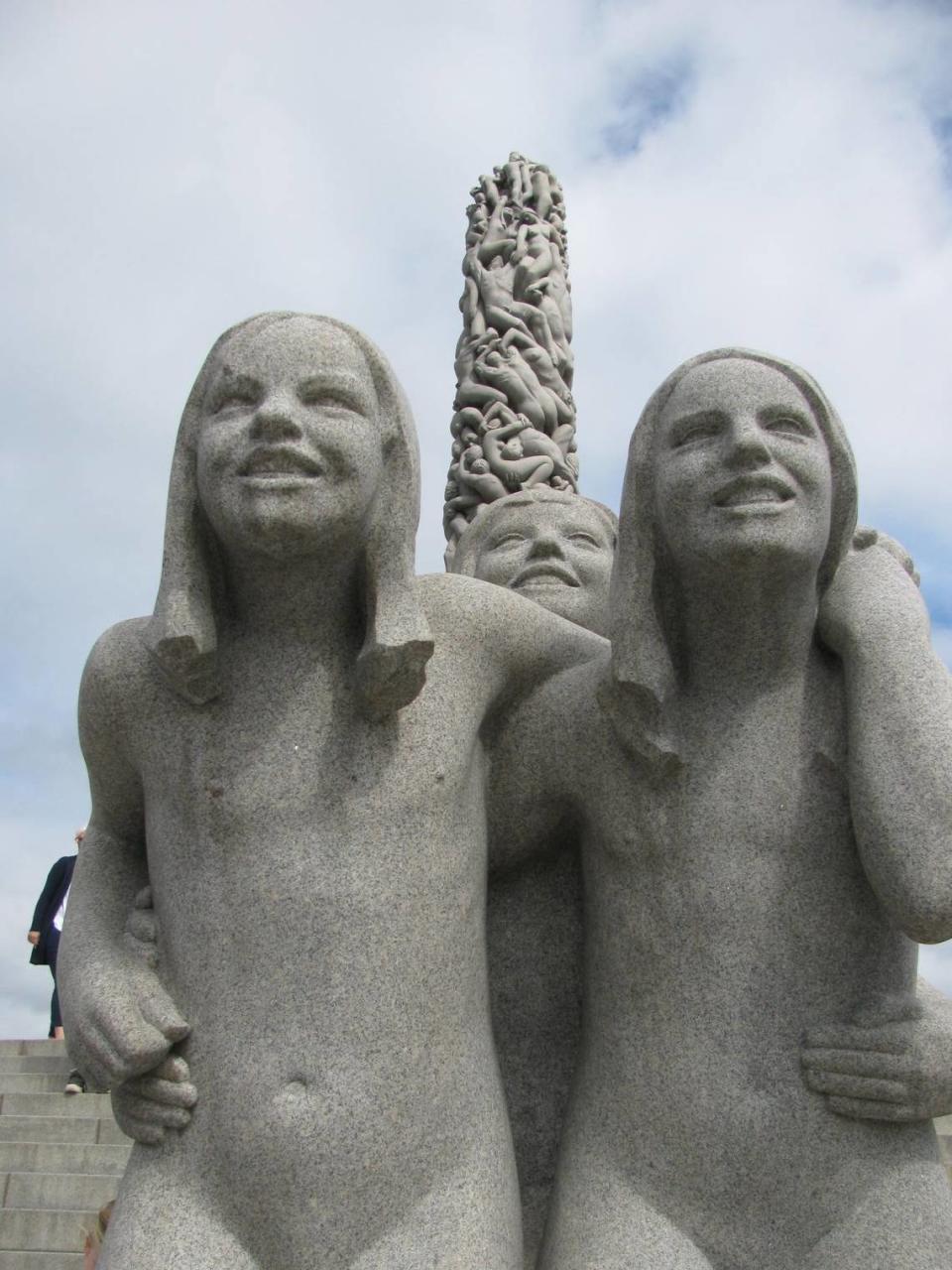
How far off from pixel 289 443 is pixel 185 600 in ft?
1.39

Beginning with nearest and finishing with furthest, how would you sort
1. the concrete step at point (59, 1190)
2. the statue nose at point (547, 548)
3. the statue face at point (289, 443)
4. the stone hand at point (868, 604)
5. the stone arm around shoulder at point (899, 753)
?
the stone arm around shoulder at point (899, 753)
the statue face at point (289, 443)
the stone hand at point (868, 604)
the statue nose at point (547, 548)
the concrete step at point (59, 1190)

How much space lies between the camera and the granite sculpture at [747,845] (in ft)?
9.67

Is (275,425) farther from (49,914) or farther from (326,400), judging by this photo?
(49,914)

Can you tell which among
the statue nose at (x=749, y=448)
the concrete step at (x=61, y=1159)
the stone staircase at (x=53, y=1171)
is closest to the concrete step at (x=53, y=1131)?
the stone staircase at (x=53, y=1171)

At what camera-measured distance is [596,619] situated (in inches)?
184

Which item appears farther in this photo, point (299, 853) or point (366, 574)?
point (366, 574)

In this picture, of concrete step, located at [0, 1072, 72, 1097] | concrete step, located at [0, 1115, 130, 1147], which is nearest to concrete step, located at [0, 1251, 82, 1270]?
concrete step, located at [0, 1115, 130, 1147]

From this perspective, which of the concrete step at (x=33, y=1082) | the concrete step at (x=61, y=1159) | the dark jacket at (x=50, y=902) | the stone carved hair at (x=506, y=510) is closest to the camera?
the stone carved hair at (x=506, y=510)

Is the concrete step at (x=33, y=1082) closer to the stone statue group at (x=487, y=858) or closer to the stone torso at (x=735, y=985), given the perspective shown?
the stone statue group at (x=487, y=858)

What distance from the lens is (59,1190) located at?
6.62 metres

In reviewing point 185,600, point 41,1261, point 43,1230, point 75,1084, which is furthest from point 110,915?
point 75,1084

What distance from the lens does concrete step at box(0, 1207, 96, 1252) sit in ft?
20.6

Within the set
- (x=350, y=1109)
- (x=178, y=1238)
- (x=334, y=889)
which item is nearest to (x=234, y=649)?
(x=334, y=889)

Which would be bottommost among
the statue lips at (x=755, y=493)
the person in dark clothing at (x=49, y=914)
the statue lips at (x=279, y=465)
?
the person in dark clothing at (x=49, y=914)
